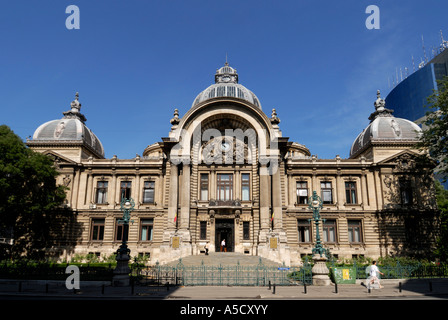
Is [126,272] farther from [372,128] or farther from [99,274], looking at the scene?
[372,128]

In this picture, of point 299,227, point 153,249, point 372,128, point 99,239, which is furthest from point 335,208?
point 99,239

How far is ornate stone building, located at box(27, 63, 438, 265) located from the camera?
3494cm

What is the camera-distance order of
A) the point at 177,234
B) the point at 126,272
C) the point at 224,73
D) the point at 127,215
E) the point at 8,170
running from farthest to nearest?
the point at 224,73 < the point at 177,234 < the point at 8,170 < the point at 127,215 < the point at 126,272

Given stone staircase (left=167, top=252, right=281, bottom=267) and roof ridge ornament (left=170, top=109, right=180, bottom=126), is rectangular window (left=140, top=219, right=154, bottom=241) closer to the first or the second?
stone staircase (left=167, top=252, right=281, bottom=267)

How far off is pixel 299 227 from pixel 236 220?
744 cm

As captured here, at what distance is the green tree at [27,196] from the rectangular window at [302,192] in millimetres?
25881

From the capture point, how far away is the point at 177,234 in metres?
33.0

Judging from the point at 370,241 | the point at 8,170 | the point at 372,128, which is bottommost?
the point at 370,241

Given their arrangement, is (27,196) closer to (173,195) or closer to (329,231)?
(173,195)

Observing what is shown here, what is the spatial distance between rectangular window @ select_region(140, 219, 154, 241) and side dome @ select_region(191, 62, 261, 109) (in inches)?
627

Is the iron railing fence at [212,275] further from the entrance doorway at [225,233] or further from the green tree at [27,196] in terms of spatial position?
the entrance doorway at [225,233]

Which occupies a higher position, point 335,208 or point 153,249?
point 335,208

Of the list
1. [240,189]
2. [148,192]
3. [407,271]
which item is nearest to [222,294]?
[407,271]

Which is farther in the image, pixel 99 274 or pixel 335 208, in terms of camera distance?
pixel 335 208
